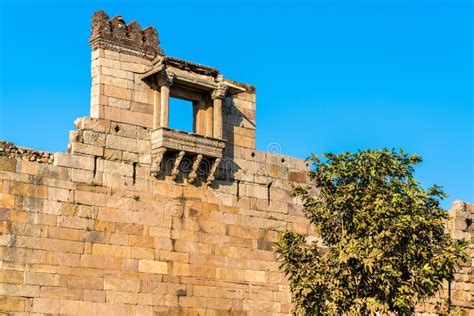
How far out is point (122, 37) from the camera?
27.4 metres

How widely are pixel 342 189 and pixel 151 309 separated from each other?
5.63m

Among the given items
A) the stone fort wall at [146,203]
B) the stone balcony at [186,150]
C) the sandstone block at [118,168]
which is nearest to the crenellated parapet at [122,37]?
the stone fort wall at [146,203]

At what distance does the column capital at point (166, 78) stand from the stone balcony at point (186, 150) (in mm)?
1233

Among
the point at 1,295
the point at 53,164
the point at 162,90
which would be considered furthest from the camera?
the point at 162,90

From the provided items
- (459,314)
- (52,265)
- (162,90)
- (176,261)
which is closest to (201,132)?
(162,90)

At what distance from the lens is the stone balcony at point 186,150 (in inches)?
1058

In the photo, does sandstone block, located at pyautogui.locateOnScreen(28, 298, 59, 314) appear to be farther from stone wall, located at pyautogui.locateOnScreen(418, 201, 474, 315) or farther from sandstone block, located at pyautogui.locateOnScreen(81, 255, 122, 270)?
stone wall, located at pyautogui.locateOnScreen(418, 201, 474, 315)

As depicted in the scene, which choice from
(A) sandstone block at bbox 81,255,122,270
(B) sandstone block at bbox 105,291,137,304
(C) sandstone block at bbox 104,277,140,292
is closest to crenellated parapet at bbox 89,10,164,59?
(A) sandstone block at bbox 81,255,122,270

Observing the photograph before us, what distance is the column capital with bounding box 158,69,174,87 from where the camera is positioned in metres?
27.1

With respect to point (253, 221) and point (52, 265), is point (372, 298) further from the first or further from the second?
point (52, 265)

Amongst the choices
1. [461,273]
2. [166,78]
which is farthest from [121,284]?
[461,273]

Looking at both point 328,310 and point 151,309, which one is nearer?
point 328,310

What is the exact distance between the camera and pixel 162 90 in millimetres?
27203

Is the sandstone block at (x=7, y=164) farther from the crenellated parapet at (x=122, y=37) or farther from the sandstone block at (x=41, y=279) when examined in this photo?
the crenellated parapet at (x=122, y=37)
